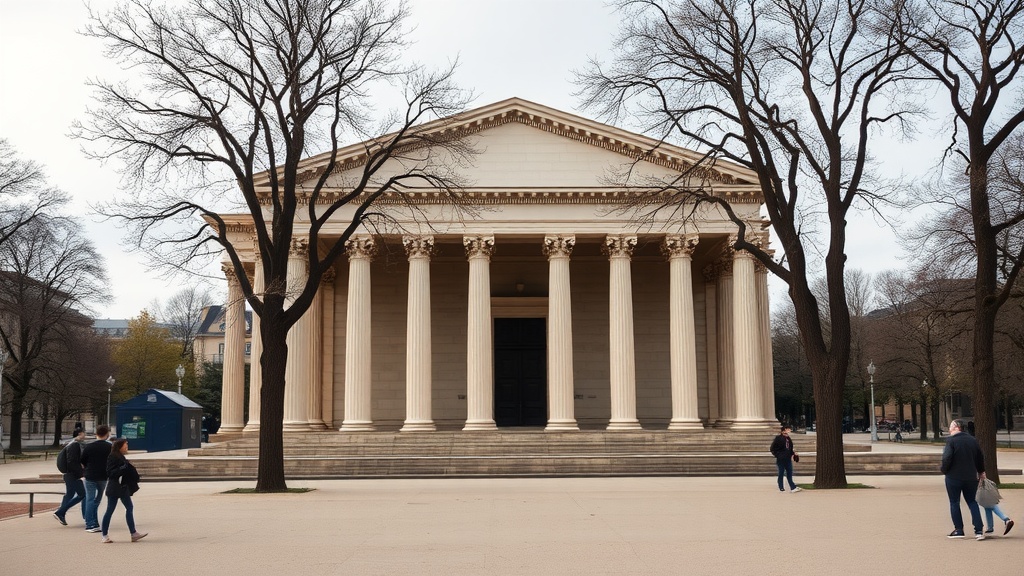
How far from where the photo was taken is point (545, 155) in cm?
3756

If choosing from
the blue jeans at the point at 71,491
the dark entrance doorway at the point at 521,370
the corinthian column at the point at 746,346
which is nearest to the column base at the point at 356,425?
the dark entrance doorway at the point at 521,370

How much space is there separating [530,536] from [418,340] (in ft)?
73.3

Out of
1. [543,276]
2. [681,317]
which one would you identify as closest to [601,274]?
[543,276]

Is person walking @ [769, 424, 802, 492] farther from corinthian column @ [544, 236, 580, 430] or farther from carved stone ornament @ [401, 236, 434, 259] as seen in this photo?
carved stone ornament @ [401, 236, 434, 259]

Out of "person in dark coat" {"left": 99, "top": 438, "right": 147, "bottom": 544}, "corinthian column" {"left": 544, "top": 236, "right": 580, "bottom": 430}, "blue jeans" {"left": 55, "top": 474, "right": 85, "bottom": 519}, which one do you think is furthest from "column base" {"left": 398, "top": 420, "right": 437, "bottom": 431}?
"person in dark coat" {"left": 99, "top": 438, "right": 147, "bottom": 544}

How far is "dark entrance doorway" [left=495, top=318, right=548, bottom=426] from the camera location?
141 ft

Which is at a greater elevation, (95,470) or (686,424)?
(95,470)

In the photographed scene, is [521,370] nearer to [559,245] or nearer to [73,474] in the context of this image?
[559,245]

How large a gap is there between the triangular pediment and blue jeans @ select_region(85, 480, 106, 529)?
21.9 metres

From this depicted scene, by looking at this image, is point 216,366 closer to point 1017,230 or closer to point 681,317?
point 681,317

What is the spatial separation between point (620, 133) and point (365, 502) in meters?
20.8

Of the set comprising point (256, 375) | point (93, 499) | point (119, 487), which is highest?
point (256, 375)

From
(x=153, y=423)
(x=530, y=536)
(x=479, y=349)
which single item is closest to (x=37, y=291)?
(x=153, y=423)

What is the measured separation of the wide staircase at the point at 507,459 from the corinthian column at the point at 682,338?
179 cm
